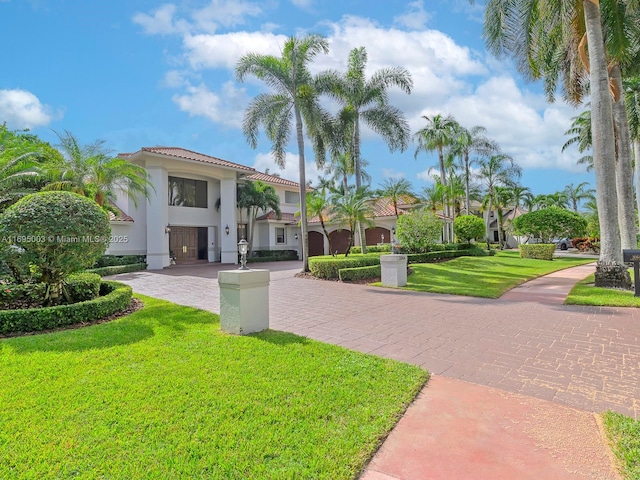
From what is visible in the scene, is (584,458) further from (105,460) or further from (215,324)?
(215,324)

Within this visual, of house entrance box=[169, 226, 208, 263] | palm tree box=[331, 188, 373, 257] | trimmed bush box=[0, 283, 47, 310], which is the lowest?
trimmed bush box=[0, 283, 47, 310]

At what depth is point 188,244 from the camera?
78.9 feet

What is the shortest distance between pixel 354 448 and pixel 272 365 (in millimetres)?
1978

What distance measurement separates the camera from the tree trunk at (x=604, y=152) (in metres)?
10.7

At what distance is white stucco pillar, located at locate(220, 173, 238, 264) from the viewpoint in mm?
23891

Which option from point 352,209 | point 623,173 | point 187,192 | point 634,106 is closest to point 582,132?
point 634,106

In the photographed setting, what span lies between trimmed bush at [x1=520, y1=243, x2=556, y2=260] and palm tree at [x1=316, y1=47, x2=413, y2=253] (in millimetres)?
12858

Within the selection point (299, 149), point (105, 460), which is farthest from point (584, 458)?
point (299, 149)

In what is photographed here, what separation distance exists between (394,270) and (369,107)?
1095cm

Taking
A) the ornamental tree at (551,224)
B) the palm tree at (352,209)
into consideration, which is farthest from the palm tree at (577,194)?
the palm tree at (352,209)

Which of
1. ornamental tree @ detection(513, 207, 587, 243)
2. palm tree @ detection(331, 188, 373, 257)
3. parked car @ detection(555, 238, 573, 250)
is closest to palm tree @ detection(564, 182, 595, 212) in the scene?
parked car @ detection(555, 238, 573, 250)

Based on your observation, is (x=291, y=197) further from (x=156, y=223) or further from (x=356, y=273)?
(x=356, y=273)

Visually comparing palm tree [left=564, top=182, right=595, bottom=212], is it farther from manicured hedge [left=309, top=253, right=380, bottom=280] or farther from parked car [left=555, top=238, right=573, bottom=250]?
manicured hedge [left=309, top=253, right=380, bottom=280]

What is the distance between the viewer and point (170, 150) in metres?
24.7
